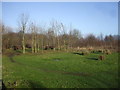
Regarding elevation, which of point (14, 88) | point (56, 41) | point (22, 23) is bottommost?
point (14, 88)

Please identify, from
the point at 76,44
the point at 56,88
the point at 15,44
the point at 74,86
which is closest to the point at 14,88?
the point at 56,88

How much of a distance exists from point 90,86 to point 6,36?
53810 millimetres

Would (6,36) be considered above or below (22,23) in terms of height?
below

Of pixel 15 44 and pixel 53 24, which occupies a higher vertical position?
pixel 53 24


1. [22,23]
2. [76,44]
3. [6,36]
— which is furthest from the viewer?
[76,44]

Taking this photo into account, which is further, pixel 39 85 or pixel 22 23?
pixel 22 23

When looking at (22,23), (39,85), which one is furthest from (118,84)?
(22,23)

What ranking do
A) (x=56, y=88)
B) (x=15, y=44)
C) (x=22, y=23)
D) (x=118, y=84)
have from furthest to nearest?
1. (x=15, y=44)
2. (x=22, y=23)
3. (x=118, y=84)
4. (x=56, y=88)

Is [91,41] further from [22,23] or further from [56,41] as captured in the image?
[22,23]

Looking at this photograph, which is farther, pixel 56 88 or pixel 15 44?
pixel 15 44

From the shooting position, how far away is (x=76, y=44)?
78500mm

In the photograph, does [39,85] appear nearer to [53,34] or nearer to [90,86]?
[90,86]

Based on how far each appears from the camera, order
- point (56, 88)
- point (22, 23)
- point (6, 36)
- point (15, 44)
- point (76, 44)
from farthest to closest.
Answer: point (76, 44)
point (15, 44)
point (6, 36)
point (22, 23)
point (56, 88)

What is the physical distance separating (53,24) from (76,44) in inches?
725
